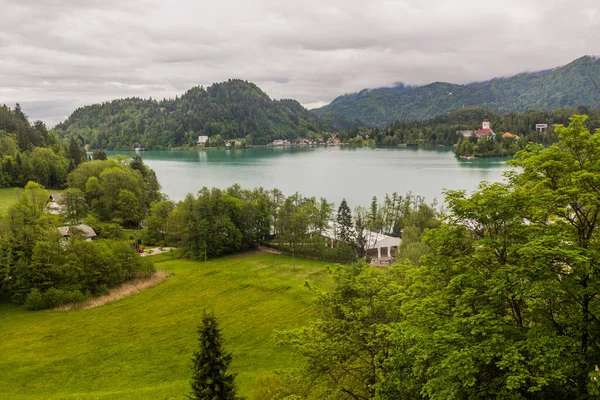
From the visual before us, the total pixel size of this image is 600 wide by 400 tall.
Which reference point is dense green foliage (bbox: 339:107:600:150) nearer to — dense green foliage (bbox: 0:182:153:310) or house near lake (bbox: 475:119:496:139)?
house near lake (bbox: 475:119:496:139)

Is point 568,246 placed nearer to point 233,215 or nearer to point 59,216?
point 233,215

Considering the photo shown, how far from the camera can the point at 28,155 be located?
239ft

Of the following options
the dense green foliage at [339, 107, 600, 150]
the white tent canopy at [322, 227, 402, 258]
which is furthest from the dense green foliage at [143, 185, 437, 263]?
the dense green foliage at [339, 107, 600, 150]

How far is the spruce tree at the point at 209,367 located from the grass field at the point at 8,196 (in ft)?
167

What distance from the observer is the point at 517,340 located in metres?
7.81

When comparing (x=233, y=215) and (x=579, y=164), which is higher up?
(x=579, y=164)

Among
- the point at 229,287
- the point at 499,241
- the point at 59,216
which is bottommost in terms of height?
the point at 229,287

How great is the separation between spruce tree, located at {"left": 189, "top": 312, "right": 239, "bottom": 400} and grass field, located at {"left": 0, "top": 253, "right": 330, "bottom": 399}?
297 cm

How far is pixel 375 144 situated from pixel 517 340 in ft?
635

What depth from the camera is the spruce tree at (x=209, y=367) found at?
10.1 metres

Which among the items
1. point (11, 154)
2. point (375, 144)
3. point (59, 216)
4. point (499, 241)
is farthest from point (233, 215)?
point (375, 144)

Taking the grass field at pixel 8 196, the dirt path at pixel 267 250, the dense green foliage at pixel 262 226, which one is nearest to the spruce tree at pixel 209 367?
the dense green foliage at pixel 262 226

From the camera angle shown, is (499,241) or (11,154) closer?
(499,241)

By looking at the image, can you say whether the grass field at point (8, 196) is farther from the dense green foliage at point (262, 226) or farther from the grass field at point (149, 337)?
the grass field at point (149, 337)
